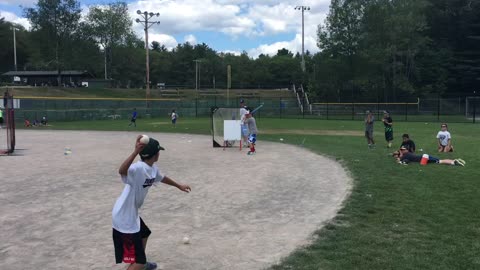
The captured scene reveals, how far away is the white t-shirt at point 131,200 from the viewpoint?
4.49 meters

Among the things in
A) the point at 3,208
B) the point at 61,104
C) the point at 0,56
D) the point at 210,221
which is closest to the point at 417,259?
the point at 210,221

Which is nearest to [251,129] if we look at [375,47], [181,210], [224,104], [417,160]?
[417,160]

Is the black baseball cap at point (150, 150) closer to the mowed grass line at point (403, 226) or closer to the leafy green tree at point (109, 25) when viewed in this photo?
the mowed grass line at point (403, 226)

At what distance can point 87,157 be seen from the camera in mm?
15930

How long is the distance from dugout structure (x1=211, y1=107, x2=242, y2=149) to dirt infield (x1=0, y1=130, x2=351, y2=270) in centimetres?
366

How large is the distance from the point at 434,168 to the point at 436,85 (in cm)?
6347

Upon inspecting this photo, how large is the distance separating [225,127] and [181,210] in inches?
426

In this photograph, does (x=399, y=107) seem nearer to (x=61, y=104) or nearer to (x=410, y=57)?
(x=410, y=57)

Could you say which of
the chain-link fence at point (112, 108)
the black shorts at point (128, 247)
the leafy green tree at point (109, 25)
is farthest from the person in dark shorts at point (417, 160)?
the leafy green tree at point (109, 25)

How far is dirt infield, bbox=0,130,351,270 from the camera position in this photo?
568 cm

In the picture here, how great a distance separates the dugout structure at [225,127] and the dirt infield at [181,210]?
3663mm

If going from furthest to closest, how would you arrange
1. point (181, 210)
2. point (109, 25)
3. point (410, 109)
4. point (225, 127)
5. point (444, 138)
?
1. point (109, 25)
2. point (410, 109)
3. point (225, 127)
4. point (444, 138)
5. point (181, 210)

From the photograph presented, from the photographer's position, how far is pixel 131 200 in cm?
456

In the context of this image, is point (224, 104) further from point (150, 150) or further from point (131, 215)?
point (131, 215)
